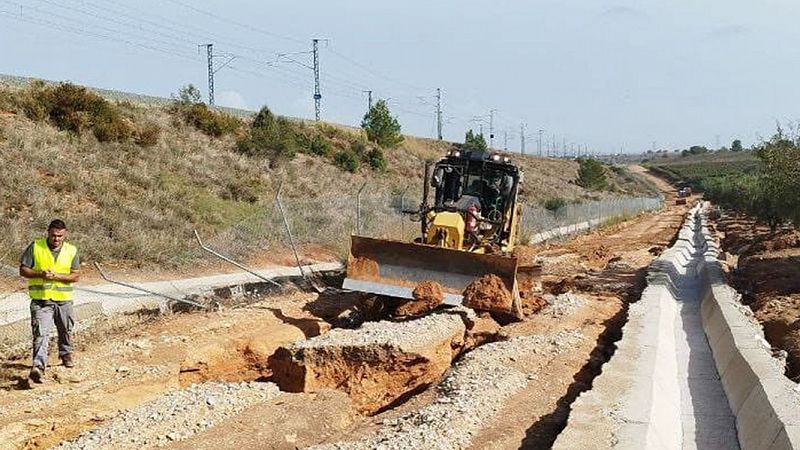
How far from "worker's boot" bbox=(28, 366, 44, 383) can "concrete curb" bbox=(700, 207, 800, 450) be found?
23.6 feet

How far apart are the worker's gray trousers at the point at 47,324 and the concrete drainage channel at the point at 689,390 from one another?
5.68 meters

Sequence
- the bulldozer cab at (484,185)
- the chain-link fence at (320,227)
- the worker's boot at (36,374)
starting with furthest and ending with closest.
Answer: the chain-link fence at (320,227) < the bulldozer cab at (484,185) < the worker's boot at (36,374)

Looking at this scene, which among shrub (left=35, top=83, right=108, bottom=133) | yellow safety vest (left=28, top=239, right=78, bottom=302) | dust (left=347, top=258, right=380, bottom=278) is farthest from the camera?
shrub (left=35, top=83, right=108, bottom=133)

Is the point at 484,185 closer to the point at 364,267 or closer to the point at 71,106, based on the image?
the point at 364,267

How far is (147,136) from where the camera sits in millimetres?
32656

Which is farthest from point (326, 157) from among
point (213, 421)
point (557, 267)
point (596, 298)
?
point (213, 421)

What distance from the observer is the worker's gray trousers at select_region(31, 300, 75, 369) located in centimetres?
892

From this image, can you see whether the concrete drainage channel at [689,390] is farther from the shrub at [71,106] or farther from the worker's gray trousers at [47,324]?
the shrub at [71,106]

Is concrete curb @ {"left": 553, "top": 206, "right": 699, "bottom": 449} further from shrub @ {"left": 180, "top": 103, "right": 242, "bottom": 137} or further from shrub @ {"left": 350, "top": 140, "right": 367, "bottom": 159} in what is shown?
shrub @ {"left": 350, "top": 140, "right": 367, "bottom": 159}

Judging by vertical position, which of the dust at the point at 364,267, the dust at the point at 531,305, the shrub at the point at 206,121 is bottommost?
the dust at the point at 531,305

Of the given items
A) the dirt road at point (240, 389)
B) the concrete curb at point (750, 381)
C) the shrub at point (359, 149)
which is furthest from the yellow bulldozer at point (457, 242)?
the shrub at point (359, 149)

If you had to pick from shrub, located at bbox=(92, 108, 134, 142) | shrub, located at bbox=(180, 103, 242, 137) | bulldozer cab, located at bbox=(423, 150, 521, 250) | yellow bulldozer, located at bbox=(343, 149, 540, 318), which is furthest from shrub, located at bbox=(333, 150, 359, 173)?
bulldozer cab, located at bbox=(423, 150, 521, 250)

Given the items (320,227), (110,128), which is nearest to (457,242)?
(320,227)

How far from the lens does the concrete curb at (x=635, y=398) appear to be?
6684 millimetres
